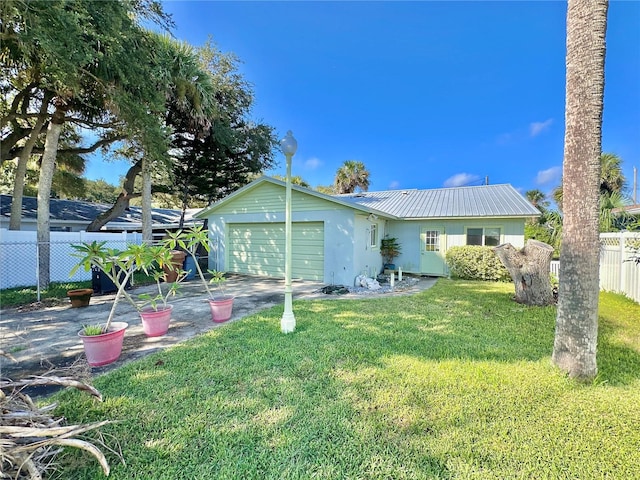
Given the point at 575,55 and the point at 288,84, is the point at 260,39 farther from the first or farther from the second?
the point at 575,55

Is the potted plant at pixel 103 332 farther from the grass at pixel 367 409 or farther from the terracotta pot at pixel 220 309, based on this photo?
the terracotta pot at pixel 220 309

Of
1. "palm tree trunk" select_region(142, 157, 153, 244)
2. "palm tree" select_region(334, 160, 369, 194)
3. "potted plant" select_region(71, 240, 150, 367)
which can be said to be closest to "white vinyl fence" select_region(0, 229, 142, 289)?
"palm tree trunk" select_region(142, 157, 153, 244)

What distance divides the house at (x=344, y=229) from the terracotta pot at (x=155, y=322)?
17.9 ft

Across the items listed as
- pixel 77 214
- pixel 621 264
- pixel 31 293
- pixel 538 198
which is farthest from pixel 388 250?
pixel 538 198

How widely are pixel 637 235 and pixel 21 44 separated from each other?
14.4 metres

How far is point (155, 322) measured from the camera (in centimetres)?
466

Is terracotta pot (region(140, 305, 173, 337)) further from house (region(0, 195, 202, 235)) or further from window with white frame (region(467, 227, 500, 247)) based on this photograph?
window with white frame (region(467, 227, 500, 247))

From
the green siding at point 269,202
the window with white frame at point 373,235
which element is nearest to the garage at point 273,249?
the green siding at point 269,202

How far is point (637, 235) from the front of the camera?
21.1 feet

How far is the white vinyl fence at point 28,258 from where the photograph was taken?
8.28 meters

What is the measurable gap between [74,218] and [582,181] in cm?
2056

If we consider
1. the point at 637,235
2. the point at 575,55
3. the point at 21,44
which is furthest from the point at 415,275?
the point at 21,44

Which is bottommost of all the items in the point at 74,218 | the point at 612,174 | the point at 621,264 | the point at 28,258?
the point at 28,258

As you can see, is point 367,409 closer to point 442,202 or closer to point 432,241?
point 432,241
